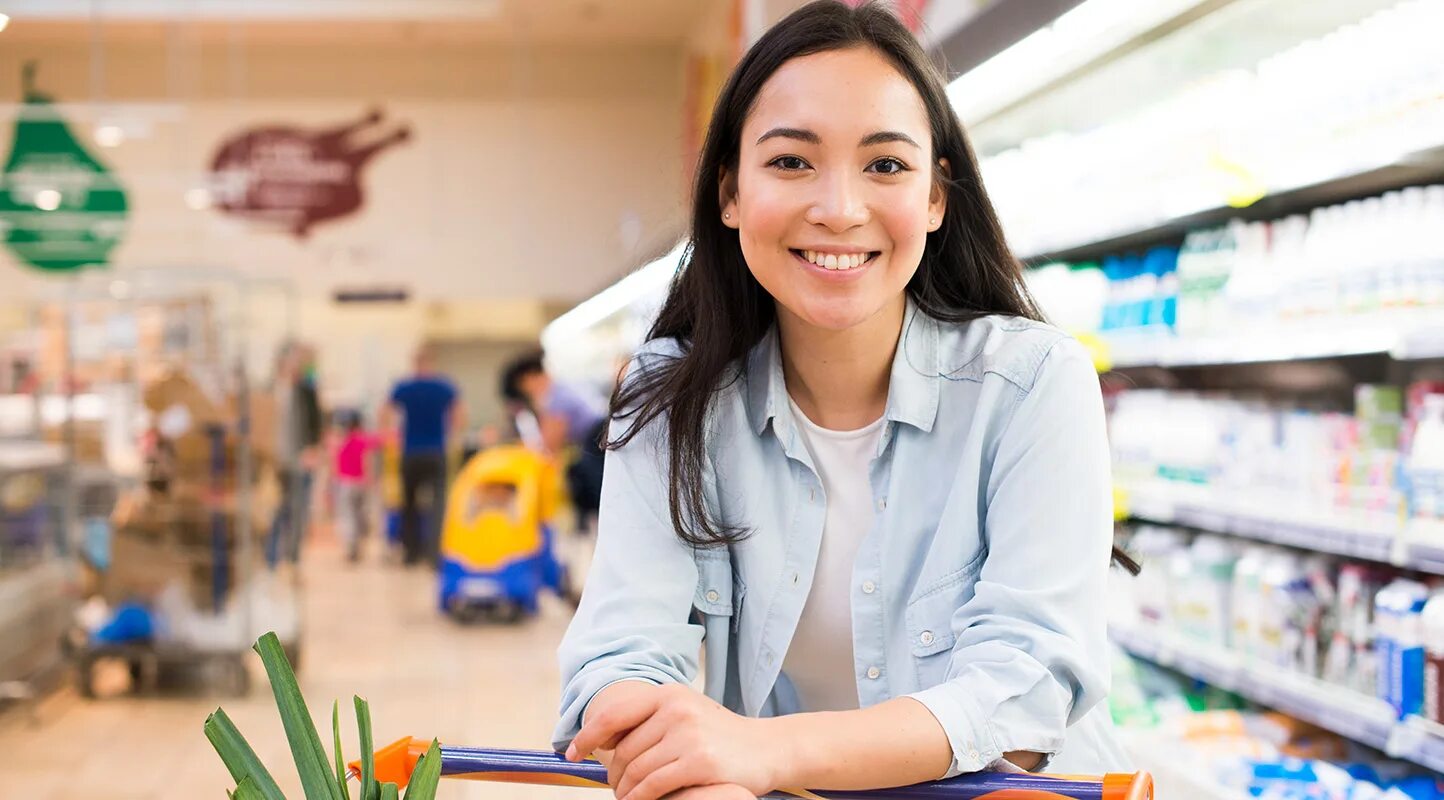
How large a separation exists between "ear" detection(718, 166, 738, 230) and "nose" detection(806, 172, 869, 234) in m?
0.19

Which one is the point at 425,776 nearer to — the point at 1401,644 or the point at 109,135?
the point at 1401,644

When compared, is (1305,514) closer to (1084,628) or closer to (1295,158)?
(1295,158)

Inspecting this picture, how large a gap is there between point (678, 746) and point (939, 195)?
30.0 inches

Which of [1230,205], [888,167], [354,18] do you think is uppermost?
[354,18]

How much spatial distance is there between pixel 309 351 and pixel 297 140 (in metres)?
1.84

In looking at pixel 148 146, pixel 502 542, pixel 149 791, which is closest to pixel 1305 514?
pixel 149 791

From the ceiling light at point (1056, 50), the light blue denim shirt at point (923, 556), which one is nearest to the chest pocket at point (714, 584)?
the light blue denim shirt at point (923, 556)

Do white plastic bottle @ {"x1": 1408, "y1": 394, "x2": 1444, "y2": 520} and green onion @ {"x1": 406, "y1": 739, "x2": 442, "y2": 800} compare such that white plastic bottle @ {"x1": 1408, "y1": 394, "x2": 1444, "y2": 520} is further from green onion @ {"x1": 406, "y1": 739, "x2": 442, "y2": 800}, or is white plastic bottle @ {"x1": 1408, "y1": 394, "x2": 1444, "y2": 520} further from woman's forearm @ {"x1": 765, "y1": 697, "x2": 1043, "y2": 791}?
green onion @ {"x1": 406, "y1": 739, "x2": 442, "y2": 800}

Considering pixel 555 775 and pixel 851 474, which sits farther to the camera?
pixel 851 474

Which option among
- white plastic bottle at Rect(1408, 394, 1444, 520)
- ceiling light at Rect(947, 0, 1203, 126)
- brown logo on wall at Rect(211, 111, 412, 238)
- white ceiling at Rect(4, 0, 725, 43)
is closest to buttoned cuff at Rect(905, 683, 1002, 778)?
ceiling light at Rect(947, 0, 1203, 126)

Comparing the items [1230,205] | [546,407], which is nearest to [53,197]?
[546,407]

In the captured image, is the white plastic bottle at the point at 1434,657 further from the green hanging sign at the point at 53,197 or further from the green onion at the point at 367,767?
the green hanging sign at the point at 53,197

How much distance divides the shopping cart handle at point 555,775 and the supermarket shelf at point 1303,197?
1.64 meters

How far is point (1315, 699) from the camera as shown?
120 inches
